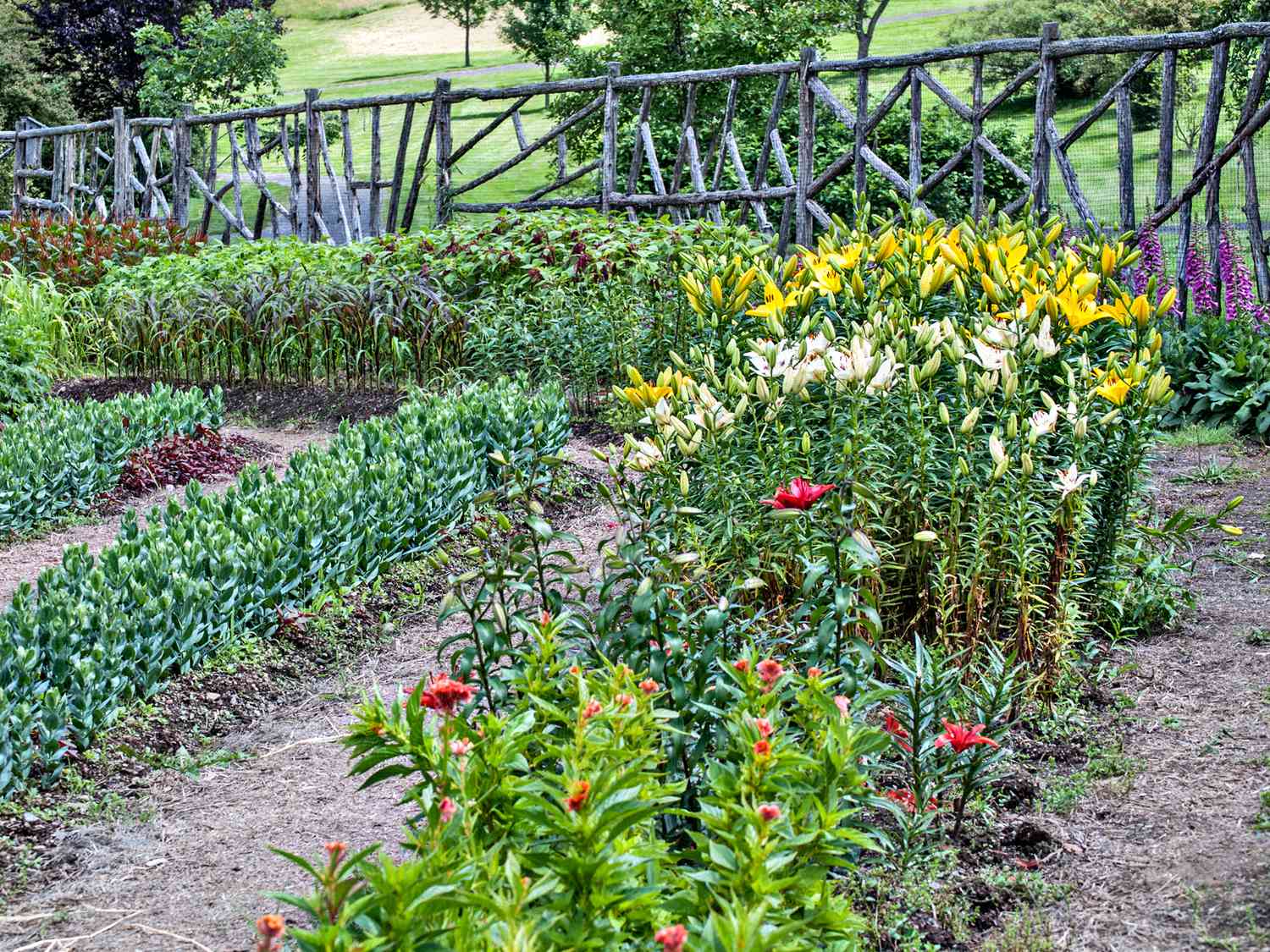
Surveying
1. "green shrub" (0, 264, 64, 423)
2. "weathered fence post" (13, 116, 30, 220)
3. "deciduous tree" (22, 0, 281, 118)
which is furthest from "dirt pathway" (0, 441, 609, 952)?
"deciduous tree" (22, 0, 281, 118)

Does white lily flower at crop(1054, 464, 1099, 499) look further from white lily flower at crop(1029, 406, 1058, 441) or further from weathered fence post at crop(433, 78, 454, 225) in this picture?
weathered fence post at crop(433, 78, 454, 225)

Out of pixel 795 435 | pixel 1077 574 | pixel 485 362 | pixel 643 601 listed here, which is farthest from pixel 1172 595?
pixel 485 362

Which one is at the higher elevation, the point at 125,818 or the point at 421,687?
the point at 421,687

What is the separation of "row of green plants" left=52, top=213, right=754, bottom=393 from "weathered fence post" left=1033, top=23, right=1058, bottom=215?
234cm

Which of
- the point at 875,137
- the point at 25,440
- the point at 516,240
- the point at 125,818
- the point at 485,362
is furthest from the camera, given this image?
the point at 875,137

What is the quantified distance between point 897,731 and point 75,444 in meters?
4.59

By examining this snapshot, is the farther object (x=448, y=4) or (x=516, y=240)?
(x=448, y=4)

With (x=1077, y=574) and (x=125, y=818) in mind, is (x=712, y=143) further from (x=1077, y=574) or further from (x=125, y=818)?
(x=125, y=818)

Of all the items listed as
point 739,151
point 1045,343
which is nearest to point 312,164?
point 739,151

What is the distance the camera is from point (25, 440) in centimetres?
584

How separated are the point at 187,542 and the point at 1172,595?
3357 millimetres

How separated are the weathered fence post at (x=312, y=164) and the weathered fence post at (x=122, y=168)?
3.34m

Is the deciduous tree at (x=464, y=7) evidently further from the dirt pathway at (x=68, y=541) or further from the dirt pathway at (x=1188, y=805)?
the dirt pathway at (x=1188, y=805)

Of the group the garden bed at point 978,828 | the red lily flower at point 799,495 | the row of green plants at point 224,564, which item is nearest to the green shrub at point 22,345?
the row of green plants at point 224,564
